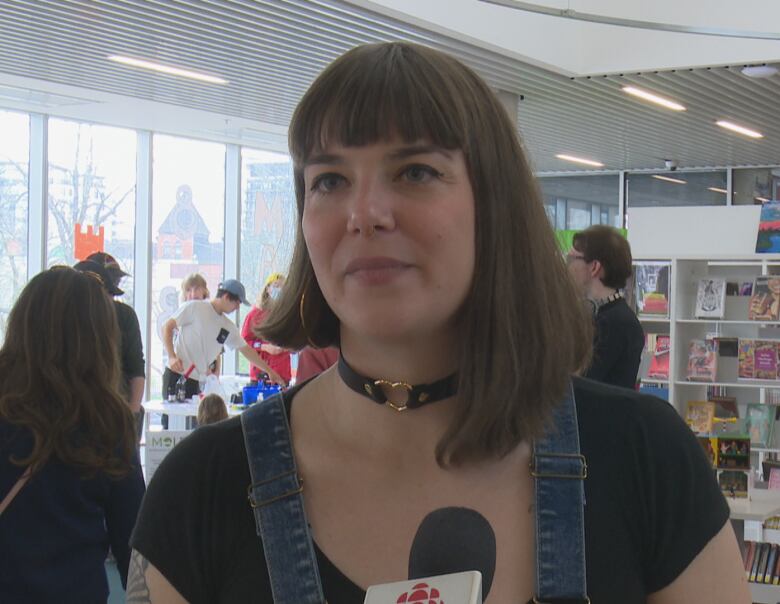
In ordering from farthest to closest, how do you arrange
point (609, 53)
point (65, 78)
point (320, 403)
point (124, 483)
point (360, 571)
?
point (65, 78) → point (609, 53) → point (124, 483) → point (320, 403) → point (360, 571)

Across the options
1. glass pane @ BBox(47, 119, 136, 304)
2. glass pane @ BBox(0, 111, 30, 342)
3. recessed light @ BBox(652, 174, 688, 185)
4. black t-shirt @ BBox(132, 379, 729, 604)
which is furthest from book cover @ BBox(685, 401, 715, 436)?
recessed light @ BBox(652, 174, 688, 185)

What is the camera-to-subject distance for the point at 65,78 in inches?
376

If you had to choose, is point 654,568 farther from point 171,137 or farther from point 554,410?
point 171,137

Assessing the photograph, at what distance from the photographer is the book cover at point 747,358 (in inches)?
299

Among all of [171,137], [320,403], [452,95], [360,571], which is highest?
[171,137]

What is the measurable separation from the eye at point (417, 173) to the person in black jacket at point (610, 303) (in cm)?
390

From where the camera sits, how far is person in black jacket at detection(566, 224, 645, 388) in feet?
16.6

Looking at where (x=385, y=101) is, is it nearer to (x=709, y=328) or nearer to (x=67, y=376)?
(x=67, y=376)

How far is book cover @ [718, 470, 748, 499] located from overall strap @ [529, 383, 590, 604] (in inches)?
153

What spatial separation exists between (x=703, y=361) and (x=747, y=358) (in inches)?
12.9

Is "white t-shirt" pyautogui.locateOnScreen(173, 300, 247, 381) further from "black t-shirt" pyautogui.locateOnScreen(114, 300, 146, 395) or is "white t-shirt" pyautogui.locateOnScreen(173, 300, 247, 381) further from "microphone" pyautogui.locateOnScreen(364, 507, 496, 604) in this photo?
"microphone" pyautogui.locateOnScreen(364, 507, 496, 604)

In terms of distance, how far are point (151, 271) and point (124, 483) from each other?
971 cm

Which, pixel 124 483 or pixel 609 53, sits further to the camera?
pixel 609 53

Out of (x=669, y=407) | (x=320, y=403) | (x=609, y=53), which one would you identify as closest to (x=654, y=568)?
(x=669, y=407)
